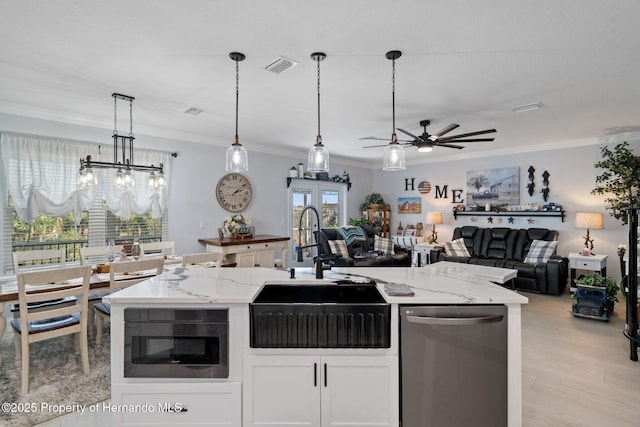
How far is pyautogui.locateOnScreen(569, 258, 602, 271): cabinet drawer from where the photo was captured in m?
4.90

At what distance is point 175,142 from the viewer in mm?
5207

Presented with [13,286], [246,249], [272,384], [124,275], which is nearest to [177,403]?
[272,384]

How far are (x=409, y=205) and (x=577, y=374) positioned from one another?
543 cm

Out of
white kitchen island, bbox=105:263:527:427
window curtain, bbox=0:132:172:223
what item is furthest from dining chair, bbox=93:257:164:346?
window curtain, bbox=0:132:172:223

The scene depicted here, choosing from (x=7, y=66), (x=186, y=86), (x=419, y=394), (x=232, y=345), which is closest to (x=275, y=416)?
(x=232, y=345)

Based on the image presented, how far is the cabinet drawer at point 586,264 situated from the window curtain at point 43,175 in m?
6.94

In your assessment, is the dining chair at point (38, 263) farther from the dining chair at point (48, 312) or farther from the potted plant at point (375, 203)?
the potted plant at point (375, 203)

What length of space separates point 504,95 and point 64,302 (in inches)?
191

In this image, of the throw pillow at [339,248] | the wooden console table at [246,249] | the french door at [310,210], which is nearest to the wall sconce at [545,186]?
the throw pillow at [339,248]

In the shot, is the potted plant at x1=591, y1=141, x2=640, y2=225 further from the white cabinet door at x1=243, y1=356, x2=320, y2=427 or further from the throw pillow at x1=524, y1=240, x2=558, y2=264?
the white cabinet door at x1=243, y1=356, x2=320, y2=427

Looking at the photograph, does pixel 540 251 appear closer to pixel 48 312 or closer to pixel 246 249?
pixel 246 249

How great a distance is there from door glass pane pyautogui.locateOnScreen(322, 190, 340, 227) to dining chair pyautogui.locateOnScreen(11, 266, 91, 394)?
537cm

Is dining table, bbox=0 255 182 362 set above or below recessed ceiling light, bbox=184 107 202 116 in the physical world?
below

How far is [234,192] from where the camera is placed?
19.5 feet
